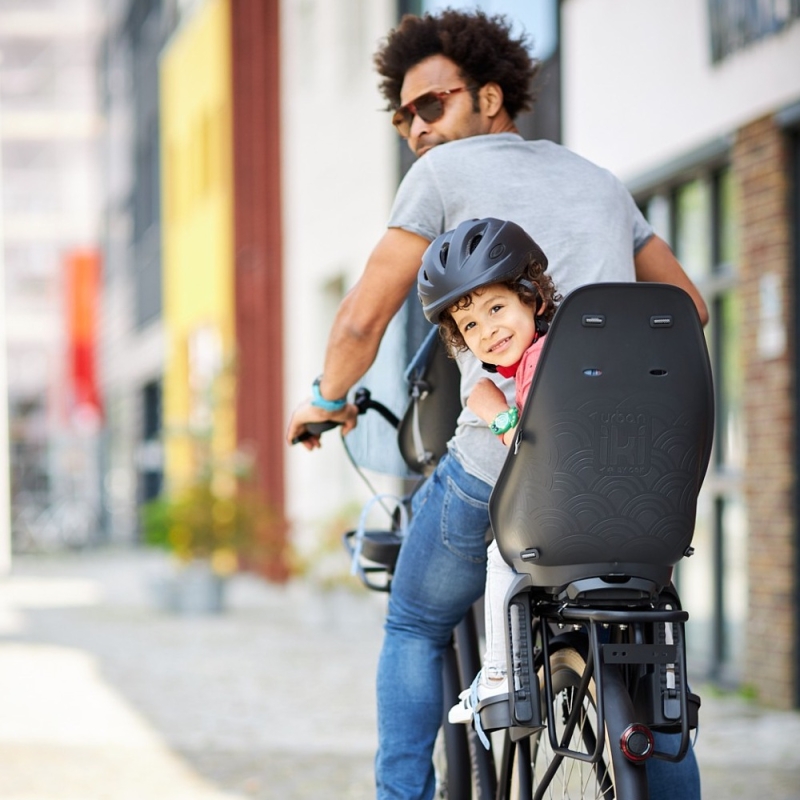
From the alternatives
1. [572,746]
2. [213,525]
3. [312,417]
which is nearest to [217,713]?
[312,417]

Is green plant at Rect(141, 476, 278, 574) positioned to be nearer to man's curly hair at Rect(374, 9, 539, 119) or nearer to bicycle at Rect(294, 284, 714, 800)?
man's curly hair at Rect(374, 9, 539, 119)

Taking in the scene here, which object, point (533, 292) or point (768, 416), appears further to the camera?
point (768, 416)

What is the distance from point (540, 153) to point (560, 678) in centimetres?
113

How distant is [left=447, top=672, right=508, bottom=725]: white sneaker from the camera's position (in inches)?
127

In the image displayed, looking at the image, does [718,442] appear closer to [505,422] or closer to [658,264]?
[658,264]

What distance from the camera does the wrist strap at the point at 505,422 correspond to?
10.2ft

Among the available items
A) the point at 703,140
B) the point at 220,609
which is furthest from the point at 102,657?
the point at 703,140

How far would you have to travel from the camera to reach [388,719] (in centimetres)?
376

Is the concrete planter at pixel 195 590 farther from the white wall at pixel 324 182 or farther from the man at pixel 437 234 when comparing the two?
the man at pixel 437 234

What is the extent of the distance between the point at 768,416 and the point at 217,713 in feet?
9.91

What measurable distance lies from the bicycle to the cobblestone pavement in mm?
3057

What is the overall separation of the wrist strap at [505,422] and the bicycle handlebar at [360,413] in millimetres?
874

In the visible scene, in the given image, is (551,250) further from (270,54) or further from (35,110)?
(35,110)

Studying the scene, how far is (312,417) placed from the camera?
12.8 ft
